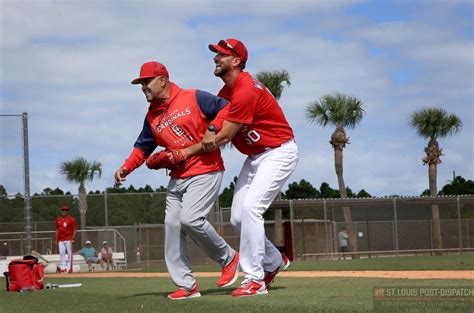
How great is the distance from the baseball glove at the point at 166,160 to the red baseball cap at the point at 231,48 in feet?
3.12

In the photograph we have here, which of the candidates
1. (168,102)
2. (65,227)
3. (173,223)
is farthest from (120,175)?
(65,227)

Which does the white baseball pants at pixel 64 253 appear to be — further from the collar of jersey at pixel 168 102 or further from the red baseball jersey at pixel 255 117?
the red baseball jersey at pixel 255 117

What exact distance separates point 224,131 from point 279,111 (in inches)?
24.1

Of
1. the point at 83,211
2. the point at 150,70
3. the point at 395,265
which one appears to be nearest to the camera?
the point at 150,70

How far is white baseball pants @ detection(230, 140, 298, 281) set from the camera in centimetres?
795

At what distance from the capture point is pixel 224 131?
7793 mm

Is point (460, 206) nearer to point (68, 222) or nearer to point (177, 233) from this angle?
point (68, 222)

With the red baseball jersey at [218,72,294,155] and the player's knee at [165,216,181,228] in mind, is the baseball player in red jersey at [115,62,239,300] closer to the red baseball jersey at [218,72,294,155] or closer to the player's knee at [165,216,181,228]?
the player's knee at [165,216,181,228]

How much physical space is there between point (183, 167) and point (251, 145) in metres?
0.64

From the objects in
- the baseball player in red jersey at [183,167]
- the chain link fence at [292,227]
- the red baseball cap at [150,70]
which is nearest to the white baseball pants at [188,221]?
the baseball player in red jersey at [183,167]

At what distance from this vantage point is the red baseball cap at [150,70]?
837 centimetres

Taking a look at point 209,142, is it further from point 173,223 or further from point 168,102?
point 173,223

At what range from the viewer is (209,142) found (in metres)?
7.88

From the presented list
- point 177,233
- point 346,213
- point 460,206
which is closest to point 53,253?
point 346,213
